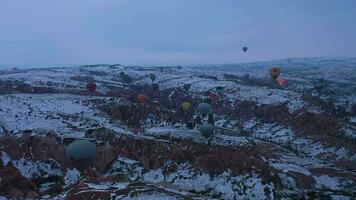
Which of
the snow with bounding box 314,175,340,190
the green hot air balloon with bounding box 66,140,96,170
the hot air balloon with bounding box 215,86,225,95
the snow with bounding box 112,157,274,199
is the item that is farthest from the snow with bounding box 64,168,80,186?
the hot air balloon with bounding box 215,86,225,95

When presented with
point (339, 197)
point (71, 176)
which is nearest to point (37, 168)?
point (71, 176)

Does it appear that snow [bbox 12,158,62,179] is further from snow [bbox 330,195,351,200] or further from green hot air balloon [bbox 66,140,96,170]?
snow [bbox 330,195,351,200]

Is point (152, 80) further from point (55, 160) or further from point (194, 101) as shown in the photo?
point (55, 160)

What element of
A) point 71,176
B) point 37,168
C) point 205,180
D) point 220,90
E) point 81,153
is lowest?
point 205,180

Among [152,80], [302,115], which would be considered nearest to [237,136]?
[302,115]

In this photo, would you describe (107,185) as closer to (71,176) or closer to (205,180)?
(71,176)
